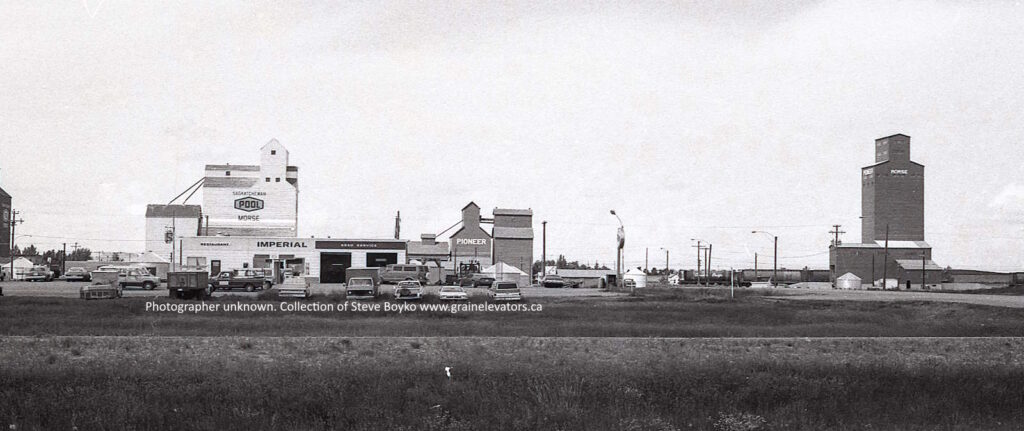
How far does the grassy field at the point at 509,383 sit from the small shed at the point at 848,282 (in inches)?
3195

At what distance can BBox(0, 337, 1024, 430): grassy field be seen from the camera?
15812 millimetres

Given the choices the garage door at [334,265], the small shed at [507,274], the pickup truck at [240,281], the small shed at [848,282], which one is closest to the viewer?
the pickup truck at [240,281]

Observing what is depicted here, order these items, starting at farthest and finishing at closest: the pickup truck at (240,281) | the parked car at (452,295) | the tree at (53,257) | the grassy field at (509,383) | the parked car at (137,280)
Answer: the tree at (53,257), the parked car at (137,280), the pickup truck at (240,281), the parked car at (452,295), the grassy field at (509,383)

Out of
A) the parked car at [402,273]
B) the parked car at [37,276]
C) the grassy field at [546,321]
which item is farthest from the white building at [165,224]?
the grassy field at [546,321]

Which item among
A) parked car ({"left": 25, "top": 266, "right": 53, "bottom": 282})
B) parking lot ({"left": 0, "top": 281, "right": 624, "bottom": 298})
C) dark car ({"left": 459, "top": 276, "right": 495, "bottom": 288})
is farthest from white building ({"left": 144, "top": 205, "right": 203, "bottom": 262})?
dark car ({"left": 459, "top": 276, "right": 495, "bottom": 288})

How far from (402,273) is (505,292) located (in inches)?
1089

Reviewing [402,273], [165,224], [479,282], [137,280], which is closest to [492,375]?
[137,280]

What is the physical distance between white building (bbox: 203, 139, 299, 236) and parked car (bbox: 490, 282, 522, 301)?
5042 cm

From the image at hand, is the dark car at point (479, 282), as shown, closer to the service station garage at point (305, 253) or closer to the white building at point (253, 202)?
the service station garage at point (305, 253)

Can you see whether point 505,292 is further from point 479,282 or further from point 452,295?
point 479,282

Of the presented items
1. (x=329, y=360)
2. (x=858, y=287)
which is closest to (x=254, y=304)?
(x=329, y=360)

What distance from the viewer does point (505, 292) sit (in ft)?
157

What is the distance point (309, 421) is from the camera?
52.1 feet

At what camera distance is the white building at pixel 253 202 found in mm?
92812
